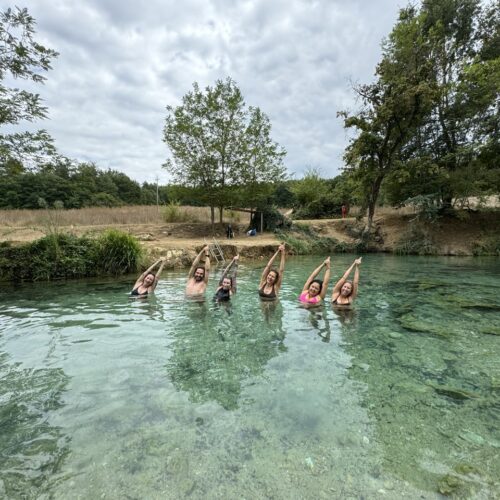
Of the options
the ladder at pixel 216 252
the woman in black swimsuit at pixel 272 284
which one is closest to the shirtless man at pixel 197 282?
the woman in black swimsuit at pixel 272 284

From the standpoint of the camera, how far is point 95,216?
21.1m

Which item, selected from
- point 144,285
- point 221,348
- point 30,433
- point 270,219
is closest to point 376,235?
point 270,219

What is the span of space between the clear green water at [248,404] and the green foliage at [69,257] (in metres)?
3.98

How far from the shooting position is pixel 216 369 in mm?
4516

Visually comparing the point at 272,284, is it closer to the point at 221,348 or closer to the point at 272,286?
the point at 272,286

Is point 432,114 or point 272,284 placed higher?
point 432,114

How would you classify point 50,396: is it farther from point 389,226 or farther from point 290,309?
point 389,226

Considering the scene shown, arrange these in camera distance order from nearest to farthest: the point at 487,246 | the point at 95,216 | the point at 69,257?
the point at 69,257
the point at 487,246
the point at 95,216

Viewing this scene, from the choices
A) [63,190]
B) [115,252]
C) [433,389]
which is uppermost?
[63,190]

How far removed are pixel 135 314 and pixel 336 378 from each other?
479 centimetres

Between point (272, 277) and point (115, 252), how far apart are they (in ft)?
22.1

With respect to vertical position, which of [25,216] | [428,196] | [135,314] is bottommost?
[135,314]

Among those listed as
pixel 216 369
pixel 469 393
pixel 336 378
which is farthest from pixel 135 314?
pixel 469 393

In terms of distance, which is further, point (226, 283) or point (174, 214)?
point (174, 214)
